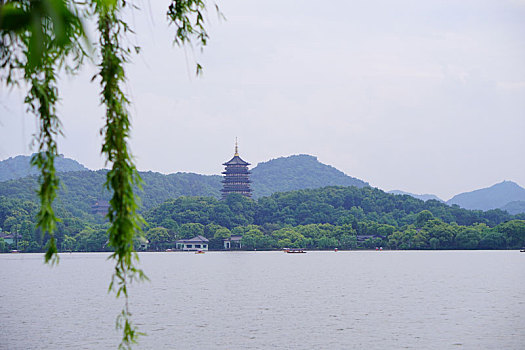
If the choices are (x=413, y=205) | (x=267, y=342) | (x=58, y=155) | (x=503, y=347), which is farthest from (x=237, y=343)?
(x=413, y=205)

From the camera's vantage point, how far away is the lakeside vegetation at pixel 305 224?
3622 inches

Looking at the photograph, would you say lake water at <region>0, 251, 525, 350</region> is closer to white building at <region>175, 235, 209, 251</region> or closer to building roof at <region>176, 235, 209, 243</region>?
building roof at <region>176, 235, 209, 243</region>

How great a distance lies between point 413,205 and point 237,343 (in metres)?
97.1

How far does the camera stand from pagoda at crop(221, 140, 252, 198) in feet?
405

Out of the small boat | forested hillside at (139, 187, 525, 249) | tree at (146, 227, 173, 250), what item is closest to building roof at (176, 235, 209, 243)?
forested hillside at (139, 187, 525, 249)

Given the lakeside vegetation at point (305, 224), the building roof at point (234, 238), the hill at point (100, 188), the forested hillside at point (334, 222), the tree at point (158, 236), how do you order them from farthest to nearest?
the hill at point (100, 188) < the building roof at point (234, 238) < the tree at point (158, 236) < the forested hillside at point (334, 222) < the lakeside vegetation at point (305, 224)

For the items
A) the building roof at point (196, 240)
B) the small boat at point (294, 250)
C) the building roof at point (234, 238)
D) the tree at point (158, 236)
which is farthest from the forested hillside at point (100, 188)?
the small boat at point (294, 250)

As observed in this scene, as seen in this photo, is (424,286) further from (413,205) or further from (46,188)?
(413,205)

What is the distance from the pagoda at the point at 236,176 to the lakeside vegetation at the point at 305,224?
316 inches

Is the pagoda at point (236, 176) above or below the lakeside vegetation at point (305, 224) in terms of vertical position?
above

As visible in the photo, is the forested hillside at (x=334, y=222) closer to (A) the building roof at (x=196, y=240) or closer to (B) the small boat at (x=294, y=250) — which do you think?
(A) the building roof at (x=196, y=240)

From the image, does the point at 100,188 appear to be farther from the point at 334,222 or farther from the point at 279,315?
the point at 279,315

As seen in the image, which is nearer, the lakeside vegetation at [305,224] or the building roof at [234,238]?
the lakeside vegetation at [305,224]

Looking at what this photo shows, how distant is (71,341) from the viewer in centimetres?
2178
